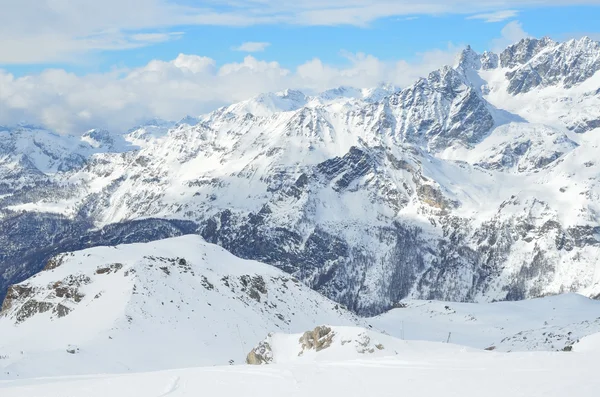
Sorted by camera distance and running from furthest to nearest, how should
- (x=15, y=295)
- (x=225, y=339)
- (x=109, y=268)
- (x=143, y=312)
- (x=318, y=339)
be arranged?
(x=109, y=268) < (x=15, y=295) < (x=143, y=312) < (x=225, y=339) < (x=318, y=339)

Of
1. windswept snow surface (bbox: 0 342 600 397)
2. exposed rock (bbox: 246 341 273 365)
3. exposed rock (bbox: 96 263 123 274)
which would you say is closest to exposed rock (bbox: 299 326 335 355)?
exposed rock (bbox: 246 341 273 365)

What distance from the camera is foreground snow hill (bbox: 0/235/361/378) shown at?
76.0 metres

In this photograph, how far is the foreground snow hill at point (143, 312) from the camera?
76.0m

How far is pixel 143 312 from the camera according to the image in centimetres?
8769

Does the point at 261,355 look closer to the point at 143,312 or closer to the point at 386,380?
the point at 386,380

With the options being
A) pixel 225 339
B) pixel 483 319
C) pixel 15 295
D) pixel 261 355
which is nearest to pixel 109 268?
pixel 15 295

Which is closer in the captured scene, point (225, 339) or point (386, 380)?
point (386, 380)

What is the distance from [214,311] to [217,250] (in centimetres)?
3570

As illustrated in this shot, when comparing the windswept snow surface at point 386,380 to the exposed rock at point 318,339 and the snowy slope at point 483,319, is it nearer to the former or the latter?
A: the exposed rock at point 318,339

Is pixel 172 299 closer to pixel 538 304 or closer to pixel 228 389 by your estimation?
pixel 228 389

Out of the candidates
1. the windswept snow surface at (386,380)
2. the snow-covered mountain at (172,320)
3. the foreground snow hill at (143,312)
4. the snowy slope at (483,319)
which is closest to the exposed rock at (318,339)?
the snow-covered mountain at (172,320)

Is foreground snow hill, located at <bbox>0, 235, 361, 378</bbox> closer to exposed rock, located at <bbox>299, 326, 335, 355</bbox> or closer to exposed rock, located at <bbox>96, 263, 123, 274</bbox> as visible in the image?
exposed rock, located at <bbox>96, 263, 123, 274</bbox>

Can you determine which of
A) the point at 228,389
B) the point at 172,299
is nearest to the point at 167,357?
the point at 172,299

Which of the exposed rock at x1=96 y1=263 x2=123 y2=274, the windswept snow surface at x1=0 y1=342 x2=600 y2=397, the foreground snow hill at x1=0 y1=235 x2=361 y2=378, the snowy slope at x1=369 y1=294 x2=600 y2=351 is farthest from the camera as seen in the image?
the snowy slope at x1=369 y1=294 x2=600 y2=351
